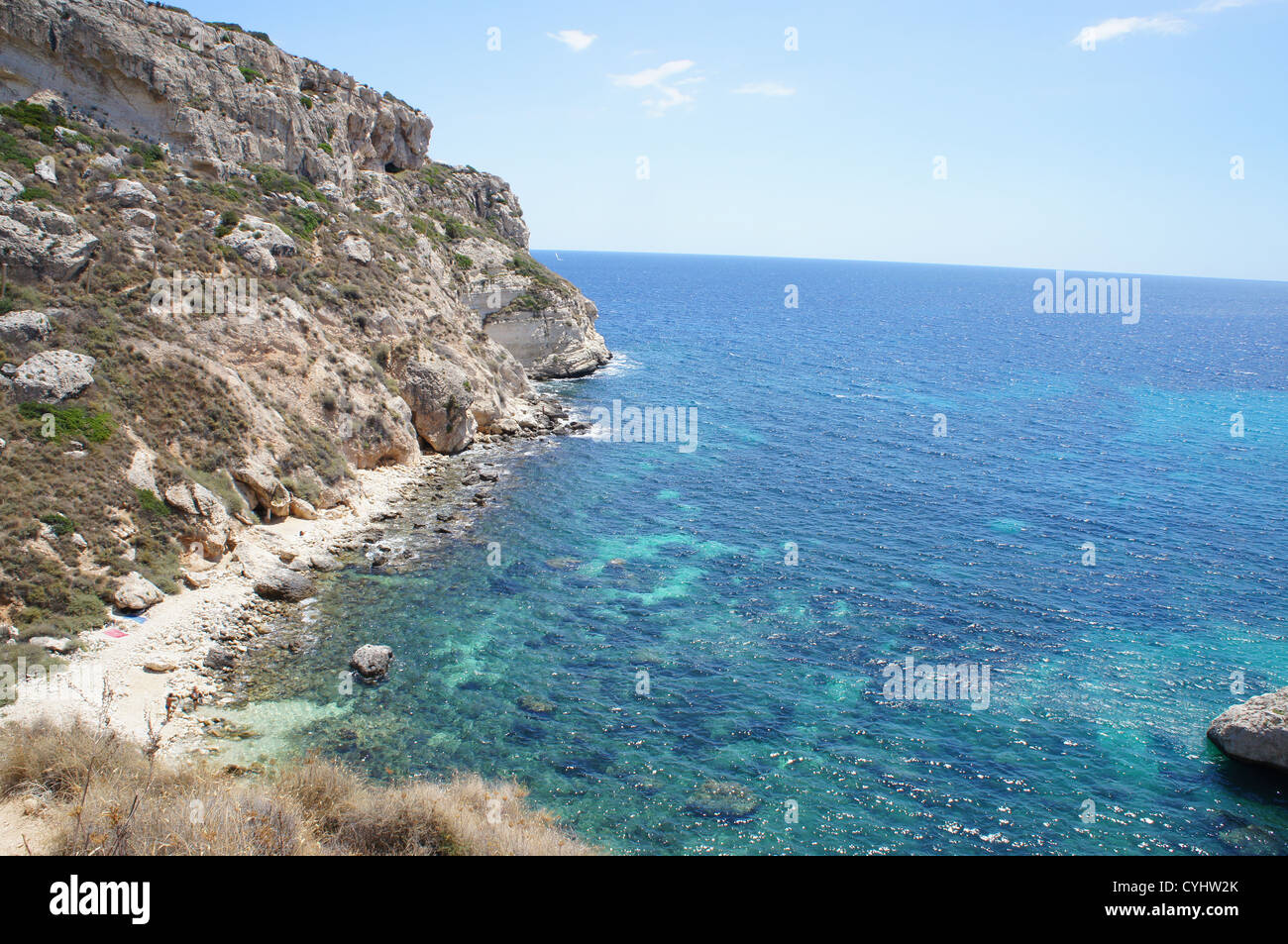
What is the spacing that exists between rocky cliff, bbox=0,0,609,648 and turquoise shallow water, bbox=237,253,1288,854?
7.35m

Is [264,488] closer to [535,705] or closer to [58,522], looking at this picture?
[58,522]

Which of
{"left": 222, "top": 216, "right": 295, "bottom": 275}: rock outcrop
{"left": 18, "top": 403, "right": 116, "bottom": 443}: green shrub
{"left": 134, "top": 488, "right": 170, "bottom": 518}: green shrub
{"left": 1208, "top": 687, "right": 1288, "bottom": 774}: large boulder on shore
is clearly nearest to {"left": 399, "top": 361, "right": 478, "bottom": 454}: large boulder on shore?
{"left": 222, "top": 216, "right": 295, "bottom": 275}: rock outcrop

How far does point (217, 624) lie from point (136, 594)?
291 cm

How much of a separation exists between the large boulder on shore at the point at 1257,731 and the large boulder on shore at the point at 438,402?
42.8 meters

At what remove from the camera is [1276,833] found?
21.4 meters

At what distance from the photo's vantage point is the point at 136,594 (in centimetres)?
2705

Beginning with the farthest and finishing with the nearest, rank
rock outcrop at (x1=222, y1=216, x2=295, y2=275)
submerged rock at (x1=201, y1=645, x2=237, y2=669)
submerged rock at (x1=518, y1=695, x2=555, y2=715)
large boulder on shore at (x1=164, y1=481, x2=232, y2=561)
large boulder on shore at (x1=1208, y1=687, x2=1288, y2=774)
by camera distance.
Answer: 1. rock outcrop at (x1=222, y1=216, x2=295, y2=275)
2. large boulder on shore at (x1=164, y1=481, x2=232, y2=561)
3. submerged rock at (x1=201, y1=645, x2=237, y2=669)
4. submerged rock at (x1=518, y1=695, x2=555, y2=715)
5. large boulder on shore at (x1=1208, y1=687, x2=1288, y2=774)

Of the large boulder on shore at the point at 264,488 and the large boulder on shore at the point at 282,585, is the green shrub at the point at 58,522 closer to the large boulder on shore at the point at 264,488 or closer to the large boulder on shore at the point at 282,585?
the large boulder on shore at the point at 282,585

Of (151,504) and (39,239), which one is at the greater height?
(39,239)

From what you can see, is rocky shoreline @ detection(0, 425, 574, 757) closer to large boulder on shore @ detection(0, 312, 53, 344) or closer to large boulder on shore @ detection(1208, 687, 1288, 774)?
large boulder on shore @ detection(0, 312, 53, 344)

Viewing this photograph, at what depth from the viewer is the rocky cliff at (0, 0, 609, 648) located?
29.1m

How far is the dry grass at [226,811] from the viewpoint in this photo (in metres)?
12.9

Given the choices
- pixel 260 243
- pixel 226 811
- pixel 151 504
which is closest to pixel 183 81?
pixel 260 243
